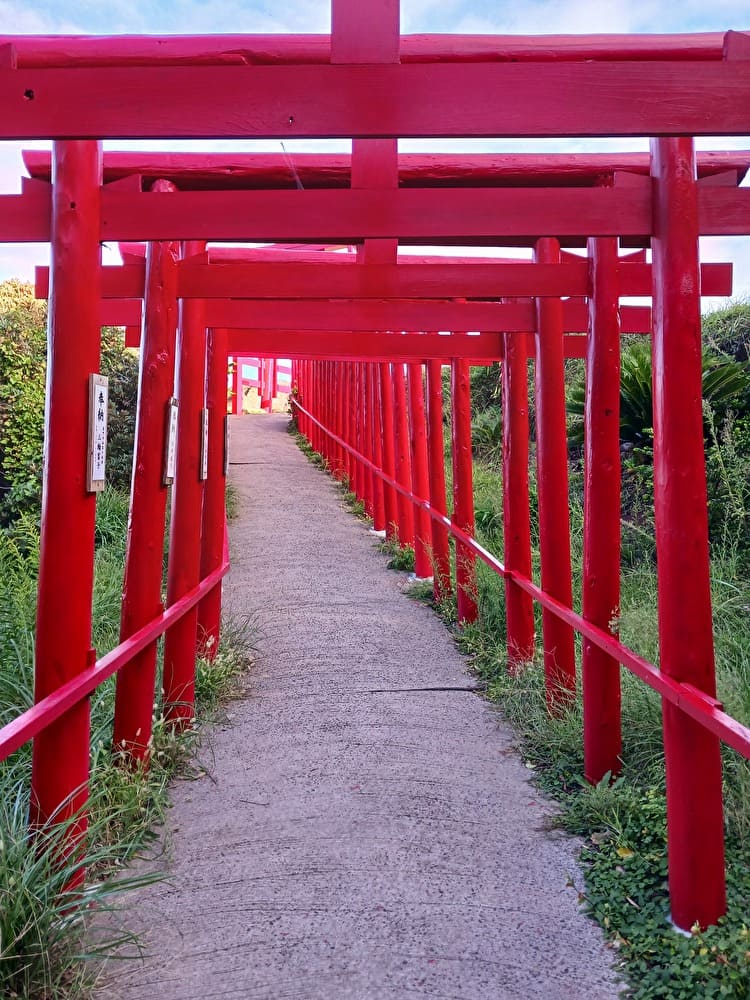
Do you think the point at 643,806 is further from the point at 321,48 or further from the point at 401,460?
the point at 401,460

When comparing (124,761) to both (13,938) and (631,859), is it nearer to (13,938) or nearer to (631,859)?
(13,938)

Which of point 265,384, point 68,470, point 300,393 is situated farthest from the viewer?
point 265,384

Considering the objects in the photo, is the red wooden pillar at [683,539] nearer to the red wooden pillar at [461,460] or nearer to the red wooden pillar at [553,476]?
the red wooden pillar at [553,476]

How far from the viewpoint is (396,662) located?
23.6ft

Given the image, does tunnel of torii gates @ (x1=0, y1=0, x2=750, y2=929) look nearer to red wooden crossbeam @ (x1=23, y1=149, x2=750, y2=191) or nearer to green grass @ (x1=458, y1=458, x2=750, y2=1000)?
red wooden crossbeam @ (x1=23, y1=149, x2=750, y2=191)

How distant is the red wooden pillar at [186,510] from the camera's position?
5723 mm

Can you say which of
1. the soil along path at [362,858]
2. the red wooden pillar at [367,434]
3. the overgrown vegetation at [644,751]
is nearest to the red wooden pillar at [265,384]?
the red wooden pillar at [367,434]

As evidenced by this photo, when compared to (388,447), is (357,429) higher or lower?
higher

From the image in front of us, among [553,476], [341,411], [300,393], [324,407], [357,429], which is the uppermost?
[300,393]

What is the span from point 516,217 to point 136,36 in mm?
1640

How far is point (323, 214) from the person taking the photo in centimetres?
397

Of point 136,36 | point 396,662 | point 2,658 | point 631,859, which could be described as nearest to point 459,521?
point 396,662

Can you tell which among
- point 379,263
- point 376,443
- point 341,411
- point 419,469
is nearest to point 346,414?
point 341,411

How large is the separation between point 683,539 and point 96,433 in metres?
2.24
